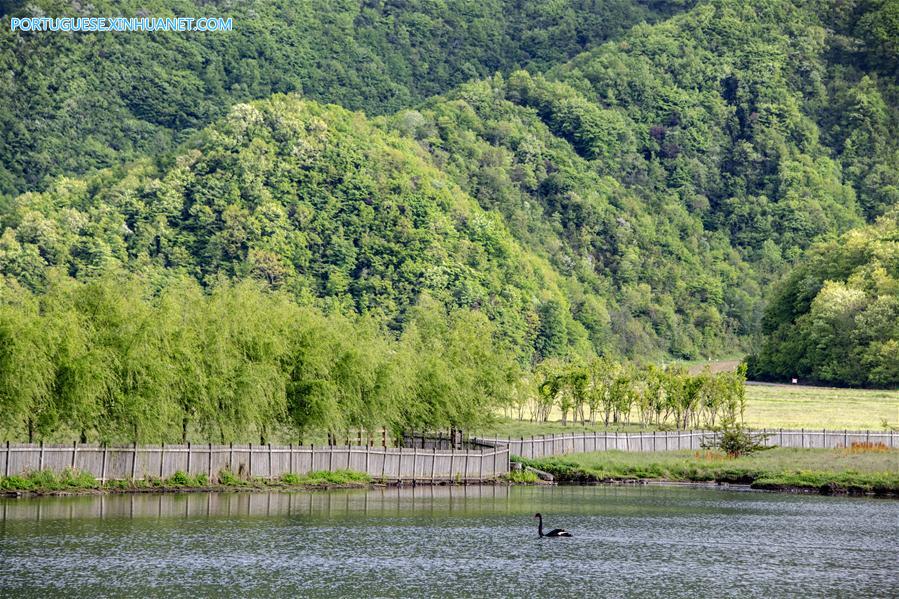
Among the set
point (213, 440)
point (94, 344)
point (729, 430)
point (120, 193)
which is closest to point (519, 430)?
point (729, 430)

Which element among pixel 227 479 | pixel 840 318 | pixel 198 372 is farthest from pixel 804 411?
pixel 227 479

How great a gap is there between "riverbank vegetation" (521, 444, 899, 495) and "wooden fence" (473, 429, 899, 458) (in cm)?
132

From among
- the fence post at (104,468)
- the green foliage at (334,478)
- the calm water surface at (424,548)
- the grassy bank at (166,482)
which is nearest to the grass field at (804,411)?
the green foliage at (334,478)

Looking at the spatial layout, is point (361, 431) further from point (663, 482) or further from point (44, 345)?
point (44, 345)

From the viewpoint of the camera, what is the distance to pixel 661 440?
90875 millimetres

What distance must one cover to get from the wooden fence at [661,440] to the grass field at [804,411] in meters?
5.37

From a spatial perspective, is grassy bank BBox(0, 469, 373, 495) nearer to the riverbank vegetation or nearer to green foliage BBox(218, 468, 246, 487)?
green foliage BBox(218, 468, 246, 487)

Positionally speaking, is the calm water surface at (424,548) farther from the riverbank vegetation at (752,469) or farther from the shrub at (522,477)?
the riverbank vegetation at (752,469)

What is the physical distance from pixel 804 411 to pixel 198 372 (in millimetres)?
72575

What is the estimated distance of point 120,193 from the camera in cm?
16588

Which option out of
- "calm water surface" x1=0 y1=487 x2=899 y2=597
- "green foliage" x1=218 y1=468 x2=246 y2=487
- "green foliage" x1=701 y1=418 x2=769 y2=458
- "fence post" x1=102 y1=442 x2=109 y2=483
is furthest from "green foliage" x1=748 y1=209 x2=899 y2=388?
"fence post" x1=102 y1=442 x2=109 y2=483

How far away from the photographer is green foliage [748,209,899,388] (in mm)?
154875

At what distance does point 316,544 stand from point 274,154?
5128 inches

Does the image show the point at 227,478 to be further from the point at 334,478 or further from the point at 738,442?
the point at 738,442
